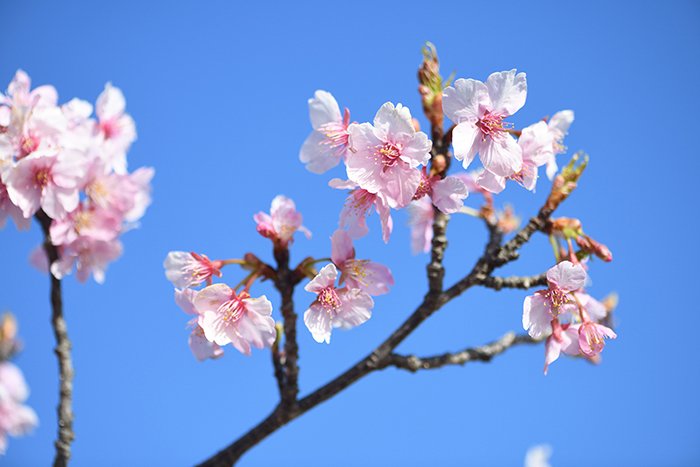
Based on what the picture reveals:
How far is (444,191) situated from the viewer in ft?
7.04

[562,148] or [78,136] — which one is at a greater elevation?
[78,136]

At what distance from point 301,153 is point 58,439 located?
1.55 meters

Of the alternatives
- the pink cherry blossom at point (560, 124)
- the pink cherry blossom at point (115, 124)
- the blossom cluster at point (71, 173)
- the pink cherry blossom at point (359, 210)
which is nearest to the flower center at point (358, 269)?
the pink cherry blossom at point (359, 210)

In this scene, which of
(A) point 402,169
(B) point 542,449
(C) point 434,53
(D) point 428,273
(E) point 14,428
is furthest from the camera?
(B) point 542,449

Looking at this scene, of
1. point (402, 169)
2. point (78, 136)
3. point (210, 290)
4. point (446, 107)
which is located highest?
point (78, 136)

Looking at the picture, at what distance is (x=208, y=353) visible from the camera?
7.68ft

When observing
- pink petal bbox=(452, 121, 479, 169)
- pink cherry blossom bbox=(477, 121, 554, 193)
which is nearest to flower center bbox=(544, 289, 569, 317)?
pink cherry blossom bbox=(477, 121, 554, 193)

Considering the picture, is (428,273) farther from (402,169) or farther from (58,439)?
(58,439)

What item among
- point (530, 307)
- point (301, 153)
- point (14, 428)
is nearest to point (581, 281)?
point (530, 307)

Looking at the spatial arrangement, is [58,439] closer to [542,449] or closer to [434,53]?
[434,53]

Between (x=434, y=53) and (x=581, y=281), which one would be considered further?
(x=434, y=53)

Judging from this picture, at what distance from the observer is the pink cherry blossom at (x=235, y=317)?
87.2 inches

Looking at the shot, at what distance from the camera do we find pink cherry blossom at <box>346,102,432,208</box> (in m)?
2.06

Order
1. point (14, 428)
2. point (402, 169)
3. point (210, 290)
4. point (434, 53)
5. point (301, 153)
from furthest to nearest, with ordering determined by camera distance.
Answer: point (14, 428), point (434, 53), point (301, 153), point (210, 290), point (402, 169)
